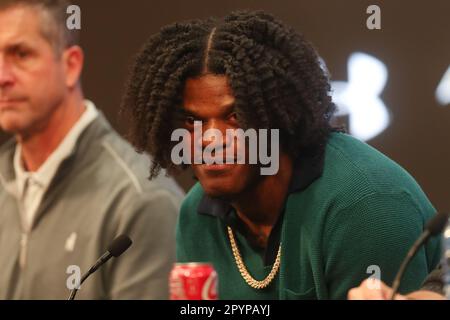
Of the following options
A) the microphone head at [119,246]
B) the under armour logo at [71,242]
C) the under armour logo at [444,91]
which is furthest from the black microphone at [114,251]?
the under armour logo at [444,91]

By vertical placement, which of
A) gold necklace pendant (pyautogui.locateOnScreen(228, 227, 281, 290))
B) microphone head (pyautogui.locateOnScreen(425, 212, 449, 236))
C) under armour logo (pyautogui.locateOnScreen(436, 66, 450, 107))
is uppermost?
under armour logo (pyautogui.locateOnScreen(436, 66, 450, 107))

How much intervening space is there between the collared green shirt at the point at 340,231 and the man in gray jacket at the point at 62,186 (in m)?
0.61

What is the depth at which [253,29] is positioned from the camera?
83.7 inches

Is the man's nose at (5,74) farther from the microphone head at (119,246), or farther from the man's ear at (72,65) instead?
the microphone head at (119,246)

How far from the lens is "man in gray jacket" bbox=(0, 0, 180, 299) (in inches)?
109

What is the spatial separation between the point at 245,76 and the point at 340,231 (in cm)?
43

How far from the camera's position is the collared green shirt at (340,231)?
1925 mm

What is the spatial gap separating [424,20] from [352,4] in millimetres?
226

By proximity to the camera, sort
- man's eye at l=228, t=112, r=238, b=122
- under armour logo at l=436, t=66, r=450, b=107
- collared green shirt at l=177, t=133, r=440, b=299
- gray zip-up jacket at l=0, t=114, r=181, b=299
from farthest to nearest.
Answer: gray zip-up jacket at l=0, t=114, r=181, b=299
under armour logo at l=436, t=66, r=450, b=107
man's eye at l=228, t=112, r=238, b=122
collared green shirt at l=177, t=133, r=440, b=299

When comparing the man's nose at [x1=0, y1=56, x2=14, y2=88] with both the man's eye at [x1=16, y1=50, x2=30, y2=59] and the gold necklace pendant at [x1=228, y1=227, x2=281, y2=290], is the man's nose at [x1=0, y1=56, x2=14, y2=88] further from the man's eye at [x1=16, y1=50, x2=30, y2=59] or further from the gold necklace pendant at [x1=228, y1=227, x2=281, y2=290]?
the gold necklace pendant at [x1=228, y1=227, x2=281, y2=290]

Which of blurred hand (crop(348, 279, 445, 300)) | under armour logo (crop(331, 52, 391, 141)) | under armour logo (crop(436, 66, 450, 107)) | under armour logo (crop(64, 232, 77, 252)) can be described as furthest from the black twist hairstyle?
under armour logo (crop(64, 232, 77, 252))

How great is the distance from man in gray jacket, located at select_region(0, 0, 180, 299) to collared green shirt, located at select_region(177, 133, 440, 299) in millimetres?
612
